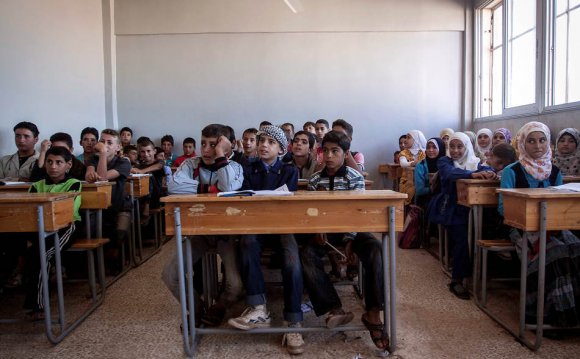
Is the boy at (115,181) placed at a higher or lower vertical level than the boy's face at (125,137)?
lower

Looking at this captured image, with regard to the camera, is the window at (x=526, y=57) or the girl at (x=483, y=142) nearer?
the window at (x=526, y=57)

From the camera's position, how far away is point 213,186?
2.44 meters

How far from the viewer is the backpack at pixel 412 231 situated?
4.15 m

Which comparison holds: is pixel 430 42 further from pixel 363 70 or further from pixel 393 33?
pixel 363 70

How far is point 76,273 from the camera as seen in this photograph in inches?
136

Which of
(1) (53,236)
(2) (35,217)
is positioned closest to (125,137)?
(1) (53,236)

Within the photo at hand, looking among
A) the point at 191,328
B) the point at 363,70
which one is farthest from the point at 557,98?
the point at 191,328

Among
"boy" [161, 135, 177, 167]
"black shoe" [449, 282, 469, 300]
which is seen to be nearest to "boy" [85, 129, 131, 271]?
"black shoe" [449, 282, 469, 300]

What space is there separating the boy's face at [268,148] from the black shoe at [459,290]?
1.47 m

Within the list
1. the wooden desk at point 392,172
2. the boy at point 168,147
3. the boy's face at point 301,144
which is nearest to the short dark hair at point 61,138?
the boy's face at point 301,144

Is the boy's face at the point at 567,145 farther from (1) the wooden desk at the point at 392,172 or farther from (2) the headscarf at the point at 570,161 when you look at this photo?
(1) the wooden desk at the point at 392,172

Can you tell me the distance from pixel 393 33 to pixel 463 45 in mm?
1068

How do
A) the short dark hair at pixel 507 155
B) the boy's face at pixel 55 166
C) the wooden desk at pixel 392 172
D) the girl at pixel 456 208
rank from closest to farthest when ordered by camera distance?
1. the boy's face at pixel 55 166
2. the girl at pixel 456 208
3. the short dark hair at pixel 507 155
4. the wooden desk at pixel 392 172

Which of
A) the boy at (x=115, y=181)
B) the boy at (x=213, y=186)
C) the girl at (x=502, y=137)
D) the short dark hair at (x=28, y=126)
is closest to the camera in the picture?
the boy at (x=213, y=186)
